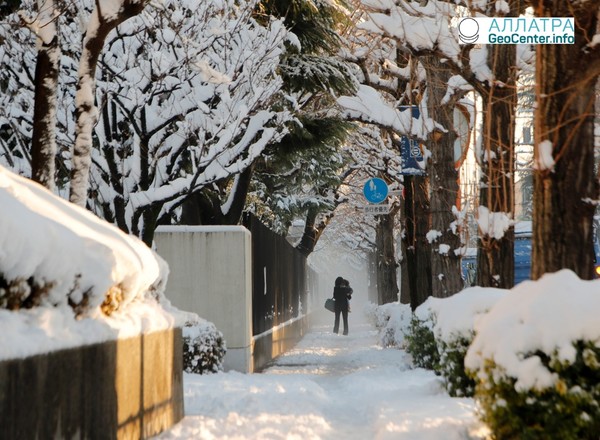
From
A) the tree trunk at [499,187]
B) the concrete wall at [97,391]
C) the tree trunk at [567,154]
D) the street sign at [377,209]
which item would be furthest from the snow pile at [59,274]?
the street sign at [377,209]

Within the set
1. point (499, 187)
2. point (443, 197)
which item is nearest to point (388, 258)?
point (443, 197)

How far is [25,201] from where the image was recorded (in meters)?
5.11

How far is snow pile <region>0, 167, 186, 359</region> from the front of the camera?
4.32 m

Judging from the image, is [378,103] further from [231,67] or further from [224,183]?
[224,183]

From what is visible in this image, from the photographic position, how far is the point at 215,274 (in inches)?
617

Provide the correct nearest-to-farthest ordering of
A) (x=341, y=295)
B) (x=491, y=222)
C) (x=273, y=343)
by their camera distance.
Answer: (x=491, y=222) < (x=273, y=343) < (x=341, y=295)

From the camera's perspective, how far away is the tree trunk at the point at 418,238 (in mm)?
17656

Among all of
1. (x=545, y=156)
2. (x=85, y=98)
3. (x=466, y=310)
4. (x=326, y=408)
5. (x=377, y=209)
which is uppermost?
(x=85, y=98)

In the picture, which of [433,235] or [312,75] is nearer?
[433,235]

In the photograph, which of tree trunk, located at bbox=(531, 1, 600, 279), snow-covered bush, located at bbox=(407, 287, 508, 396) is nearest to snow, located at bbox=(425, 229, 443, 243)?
snow-covered bush, located at bbox=(407, 287, 508, 396)

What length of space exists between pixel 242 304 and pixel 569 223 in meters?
9.90

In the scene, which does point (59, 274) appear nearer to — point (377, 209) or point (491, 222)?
point (491, 222)

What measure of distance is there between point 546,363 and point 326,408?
5.07m

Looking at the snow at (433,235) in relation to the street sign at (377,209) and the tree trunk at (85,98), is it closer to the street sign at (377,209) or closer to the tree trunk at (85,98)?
the street sign at (377,209)
